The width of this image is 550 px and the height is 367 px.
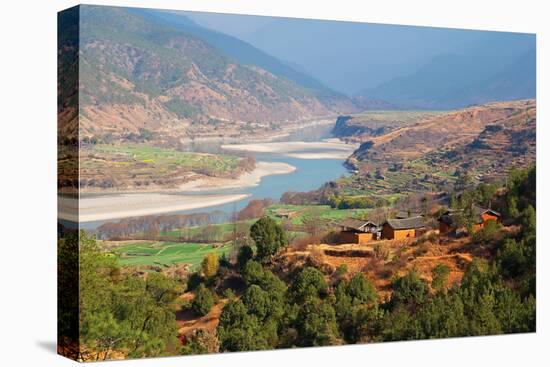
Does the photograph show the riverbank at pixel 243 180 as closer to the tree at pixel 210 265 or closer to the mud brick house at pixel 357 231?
the tree at pixel 210 265

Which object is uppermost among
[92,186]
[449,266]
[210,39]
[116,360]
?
[210,39]

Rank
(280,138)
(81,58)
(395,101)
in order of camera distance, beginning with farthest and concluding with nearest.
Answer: (395,101), (280,138), (81,58)

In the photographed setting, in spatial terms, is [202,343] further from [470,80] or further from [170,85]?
[470,80]

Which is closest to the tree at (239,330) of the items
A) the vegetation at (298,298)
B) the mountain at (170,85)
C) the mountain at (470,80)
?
the vegetation at (298,298)

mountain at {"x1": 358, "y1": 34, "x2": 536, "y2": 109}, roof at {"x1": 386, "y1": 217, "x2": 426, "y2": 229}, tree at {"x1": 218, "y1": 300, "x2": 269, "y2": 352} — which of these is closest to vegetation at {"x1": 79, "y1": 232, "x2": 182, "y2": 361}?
tree at {"x1": 218, "y1": 300, "x2": 269, "y2": 352}

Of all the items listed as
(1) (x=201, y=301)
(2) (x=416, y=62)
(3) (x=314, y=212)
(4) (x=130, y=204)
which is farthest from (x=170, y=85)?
(2) (x=416, y=62)

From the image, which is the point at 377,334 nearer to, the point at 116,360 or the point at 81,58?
the point at 116,360

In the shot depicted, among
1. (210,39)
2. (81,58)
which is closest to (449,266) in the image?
(210,39)
